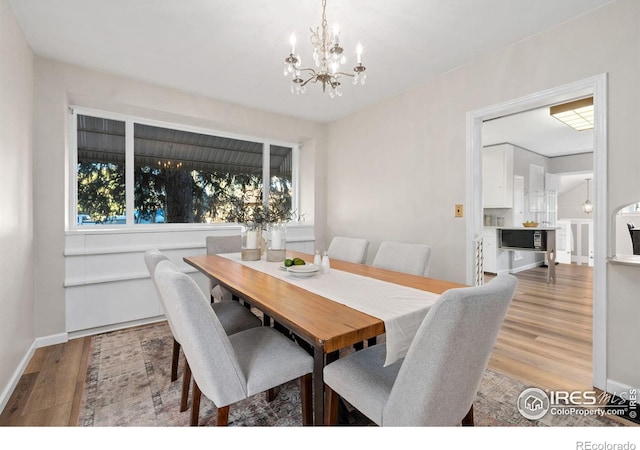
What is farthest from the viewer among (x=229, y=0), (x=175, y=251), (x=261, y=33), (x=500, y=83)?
(x=175, y=251)

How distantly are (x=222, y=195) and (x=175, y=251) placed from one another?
91 cm

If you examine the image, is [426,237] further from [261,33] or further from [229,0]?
[229,0]

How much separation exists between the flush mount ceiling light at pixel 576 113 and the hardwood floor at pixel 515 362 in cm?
227

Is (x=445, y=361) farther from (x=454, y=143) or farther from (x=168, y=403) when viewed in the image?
(x=454, y=143)

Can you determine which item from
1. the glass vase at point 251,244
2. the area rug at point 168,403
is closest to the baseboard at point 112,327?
the area rug at point 168,403

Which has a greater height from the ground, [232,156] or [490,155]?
[490,155]

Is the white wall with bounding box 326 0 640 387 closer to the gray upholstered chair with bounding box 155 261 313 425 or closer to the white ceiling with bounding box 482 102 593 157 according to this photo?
the white ceiling with bounding box 482 102 593 157

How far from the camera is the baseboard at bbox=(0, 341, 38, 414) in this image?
1.81 m

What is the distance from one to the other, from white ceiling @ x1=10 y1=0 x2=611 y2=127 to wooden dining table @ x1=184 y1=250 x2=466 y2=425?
168cm

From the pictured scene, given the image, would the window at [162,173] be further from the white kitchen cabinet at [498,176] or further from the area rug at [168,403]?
the white kitchen cabinet at [498,176]

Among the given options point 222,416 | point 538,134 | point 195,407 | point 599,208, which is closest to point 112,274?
point 195,407

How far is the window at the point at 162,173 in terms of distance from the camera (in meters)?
3.05
